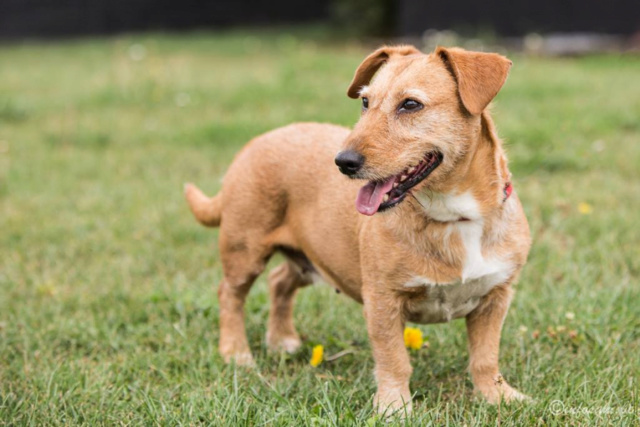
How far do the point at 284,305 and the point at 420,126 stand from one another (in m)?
1.54

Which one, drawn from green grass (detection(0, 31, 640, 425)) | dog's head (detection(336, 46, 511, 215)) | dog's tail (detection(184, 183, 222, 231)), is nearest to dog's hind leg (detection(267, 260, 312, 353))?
green grass (detection(0, 31, 640, 425))

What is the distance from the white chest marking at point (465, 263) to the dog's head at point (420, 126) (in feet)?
0.36

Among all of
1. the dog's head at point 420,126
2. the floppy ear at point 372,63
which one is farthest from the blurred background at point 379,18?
the dog's head at point 420,126

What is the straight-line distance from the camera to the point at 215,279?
4797 millimetres

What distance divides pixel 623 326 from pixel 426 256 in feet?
4.62

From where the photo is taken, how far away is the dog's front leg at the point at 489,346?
325 cm

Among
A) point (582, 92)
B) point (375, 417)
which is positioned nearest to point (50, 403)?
point (375, 417)

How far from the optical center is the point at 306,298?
4461 mm

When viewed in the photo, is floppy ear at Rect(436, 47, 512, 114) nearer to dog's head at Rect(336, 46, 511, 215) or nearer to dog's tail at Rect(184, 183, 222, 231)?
dog's head at Rect(336, 46, 511, 215)

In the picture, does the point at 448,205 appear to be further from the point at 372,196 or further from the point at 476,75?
the point at 476,75

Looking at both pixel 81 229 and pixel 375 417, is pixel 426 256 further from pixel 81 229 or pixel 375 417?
pixel 81 229

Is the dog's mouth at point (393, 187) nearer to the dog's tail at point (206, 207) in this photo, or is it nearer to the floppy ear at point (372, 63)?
the floppy ear at point (372, 63)

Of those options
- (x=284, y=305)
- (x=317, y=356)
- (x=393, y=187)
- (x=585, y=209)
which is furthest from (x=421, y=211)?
(x=585, y=209)

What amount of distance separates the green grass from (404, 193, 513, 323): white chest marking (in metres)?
0.47
